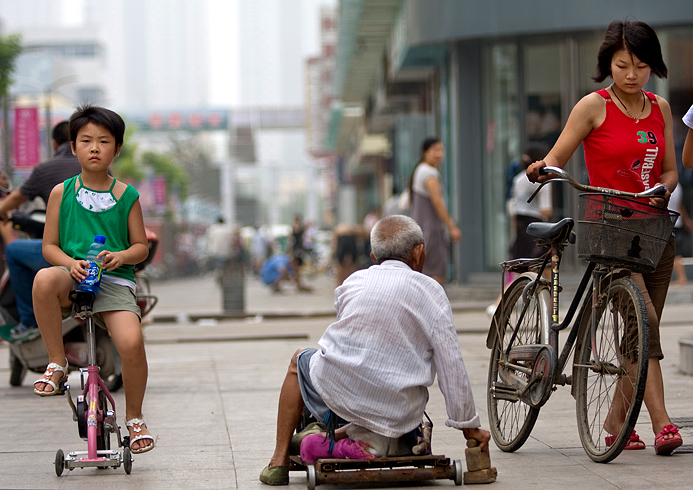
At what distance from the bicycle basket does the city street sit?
874 mm

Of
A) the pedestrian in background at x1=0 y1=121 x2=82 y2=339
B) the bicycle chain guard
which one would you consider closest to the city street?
the bicycle chain guard

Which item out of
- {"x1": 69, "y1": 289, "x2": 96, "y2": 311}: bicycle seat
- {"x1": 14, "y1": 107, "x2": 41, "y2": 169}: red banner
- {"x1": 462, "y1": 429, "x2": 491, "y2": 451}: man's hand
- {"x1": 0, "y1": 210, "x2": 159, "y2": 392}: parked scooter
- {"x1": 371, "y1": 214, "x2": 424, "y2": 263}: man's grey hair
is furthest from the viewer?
{"x1": 14, "y1": 107, "x2": 41, "y2": 169}: red banner

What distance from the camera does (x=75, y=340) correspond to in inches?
279

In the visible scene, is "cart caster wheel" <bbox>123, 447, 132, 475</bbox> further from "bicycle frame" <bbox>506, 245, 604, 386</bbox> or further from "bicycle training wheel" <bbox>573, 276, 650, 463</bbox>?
"bicycle training wheel" <bbox>573, 276, 650, 463</bbox>

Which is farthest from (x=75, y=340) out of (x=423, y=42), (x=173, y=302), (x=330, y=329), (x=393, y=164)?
(x=393, y=164)

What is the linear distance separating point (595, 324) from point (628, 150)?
83 centimetres

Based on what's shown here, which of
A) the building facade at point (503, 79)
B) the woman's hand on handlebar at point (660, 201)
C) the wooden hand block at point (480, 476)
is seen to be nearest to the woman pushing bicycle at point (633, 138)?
the woman's hand on handlebar at point (660, 201)

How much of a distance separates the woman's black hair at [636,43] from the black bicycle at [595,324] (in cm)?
66

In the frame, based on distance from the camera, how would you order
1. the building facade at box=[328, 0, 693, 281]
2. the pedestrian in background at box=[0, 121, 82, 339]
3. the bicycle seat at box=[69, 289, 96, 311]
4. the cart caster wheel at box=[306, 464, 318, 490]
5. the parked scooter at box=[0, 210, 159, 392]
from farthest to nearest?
the building facade at box=[328, 0, 693, 281]
the parked scooter at box=[0, 210, 159, 392]
the pedestrian in background at box=[0, 121, 82, 339]
the bicycle seat at box=[69, 289, 96, 311]
the cart caster wheel at box=[306, 464, 318, 490]

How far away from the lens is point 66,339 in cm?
706

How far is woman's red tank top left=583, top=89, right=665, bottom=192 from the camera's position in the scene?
15.0ft

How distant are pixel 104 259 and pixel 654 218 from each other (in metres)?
2.31

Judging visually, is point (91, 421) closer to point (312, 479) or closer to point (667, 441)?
point (312, 479)

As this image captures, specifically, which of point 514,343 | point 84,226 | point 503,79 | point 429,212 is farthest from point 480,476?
point 503,79
